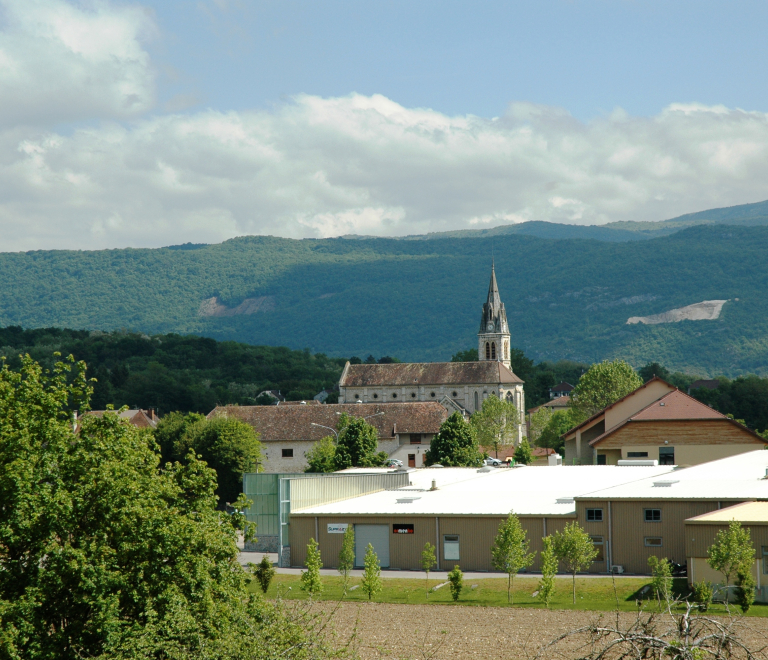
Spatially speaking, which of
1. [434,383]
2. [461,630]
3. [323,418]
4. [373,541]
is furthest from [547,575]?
[434,383]

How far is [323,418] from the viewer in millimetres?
98812

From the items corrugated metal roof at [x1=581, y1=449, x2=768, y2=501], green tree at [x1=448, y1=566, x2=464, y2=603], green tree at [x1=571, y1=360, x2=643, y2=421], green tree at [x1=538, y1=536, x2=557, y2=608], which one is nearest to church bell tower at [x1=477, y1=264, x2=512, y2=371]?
green tree at [x1=571, y1=360, x2=643, y2=421]

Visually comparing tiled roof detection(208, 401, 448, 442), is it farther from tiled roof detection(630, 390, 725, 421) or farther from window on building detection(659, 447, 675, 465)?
window on building detection(659, 447, 675, 465)

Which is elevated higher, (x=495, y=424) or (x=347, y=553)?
(x=495, y=424)

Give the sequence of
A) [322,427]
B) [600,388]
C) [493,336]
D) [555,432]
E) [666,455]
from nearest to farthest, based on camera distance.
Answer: [666,455], [322,427], [600,388], [555,432], [493,336]

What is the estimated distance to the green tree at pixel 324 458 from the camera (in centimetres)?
7700

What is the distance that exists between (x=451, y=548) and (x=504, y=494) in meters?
6.33

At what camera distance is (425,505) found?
147ft

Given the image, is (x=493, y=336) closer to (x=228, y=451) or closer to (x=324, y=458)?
(x=324, y=458)

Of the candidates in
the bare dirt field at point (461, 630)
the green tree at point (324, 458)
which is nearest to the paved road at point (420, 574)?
the bare dirt field at point (461, 630)

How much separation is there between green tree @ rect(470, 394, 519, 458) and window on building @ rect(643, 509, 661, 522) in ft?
221

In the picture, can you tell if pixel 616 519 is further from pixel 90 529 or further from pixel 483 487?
pixel 90 529

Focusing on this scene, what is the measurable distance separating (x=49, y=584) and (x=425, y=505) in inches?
1017

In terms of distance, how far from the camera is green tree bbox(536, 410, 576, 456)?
11231cm
